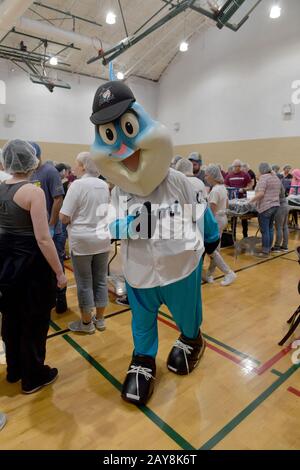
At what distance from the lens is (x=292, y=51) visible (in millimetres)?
8164

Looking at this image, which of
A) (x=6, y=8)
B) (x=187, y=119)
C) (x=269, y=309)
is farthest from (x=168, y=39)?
(x=269, y=309)

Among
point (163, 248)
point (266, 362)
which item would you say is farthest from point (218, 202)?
point (163, 248)

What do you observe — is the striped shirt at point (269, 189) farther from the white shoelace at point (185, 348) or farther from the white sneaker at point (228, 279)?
the white shoelace at point (185, 348)

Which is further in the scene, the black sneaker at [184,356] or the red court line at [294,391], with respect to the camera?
the black sneaker at [184,356]

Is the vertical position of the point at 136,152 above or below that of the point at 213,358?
above

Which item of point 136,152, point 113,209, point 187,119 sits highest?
point 187,119

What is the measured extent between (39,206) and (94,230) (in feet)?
2.63

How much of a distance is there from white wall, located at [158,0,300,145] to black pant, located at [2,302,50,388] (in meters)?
8.40

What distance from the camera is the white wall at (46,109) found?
31.8 ft

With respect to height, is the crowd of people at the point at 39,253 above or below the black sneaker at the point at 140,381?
above

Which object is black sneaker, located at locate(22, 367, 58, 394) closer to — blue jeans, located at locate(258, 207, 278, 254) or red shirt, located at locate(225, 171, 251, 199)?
blue jeans, located at locate(258, 207, 278, 254)

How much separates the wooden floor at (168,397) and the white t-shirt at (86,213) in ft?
2.64

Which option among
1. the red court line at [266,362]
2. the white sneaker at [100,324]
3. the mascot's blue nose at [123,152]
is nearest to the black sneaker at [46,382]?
the white sneaker at [100,324]

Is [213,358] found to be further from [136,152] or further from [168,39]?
[168,39]
